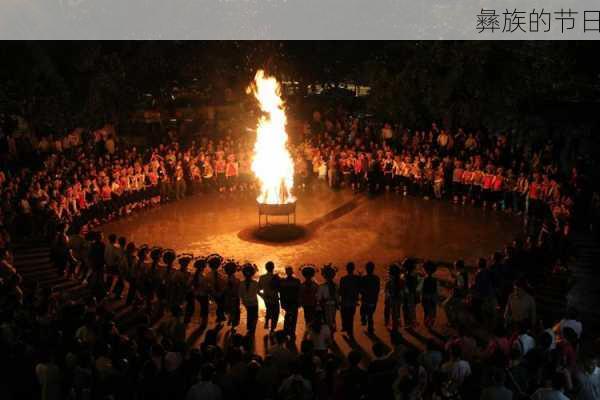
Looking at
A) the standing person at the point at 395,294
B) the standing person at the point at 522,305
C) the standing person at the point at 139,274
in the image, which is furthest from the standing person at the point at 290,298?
the standing person at the point at 522,305

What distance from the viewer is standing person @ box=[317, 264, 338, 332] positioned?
496 inches

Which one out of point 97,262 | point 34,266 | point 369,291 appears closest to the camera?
point 369,291

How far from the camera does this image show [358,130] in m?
31.4

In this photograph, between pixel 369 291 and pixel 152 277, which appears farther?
pixel 152 277

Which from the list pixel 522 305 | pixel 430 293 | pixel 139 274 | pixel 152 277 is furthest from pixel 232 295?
pixel 522 305

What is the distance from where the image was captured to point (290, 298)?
1271cm

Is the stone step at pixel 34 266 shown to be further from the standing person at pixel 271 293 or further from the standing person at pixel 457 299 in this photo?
the standing person at pixel 457 299

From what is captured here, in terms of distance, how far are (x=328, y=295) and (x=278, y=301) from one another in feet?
3.85

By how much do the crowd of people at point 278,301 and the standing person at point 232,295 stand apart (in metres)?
0.03

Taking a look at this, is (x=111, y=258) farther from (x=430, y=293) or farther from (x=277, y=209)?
(x=430, y=293)

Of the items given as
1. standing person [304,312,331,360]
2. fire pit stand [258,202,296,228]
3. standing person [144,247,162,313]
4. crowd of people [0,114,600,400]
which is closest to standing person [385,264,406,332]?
crowd of people [0,114,600,400]

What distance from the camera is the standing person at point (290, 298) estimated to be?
41.6 ft

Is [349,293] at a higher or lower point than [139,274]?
lower
